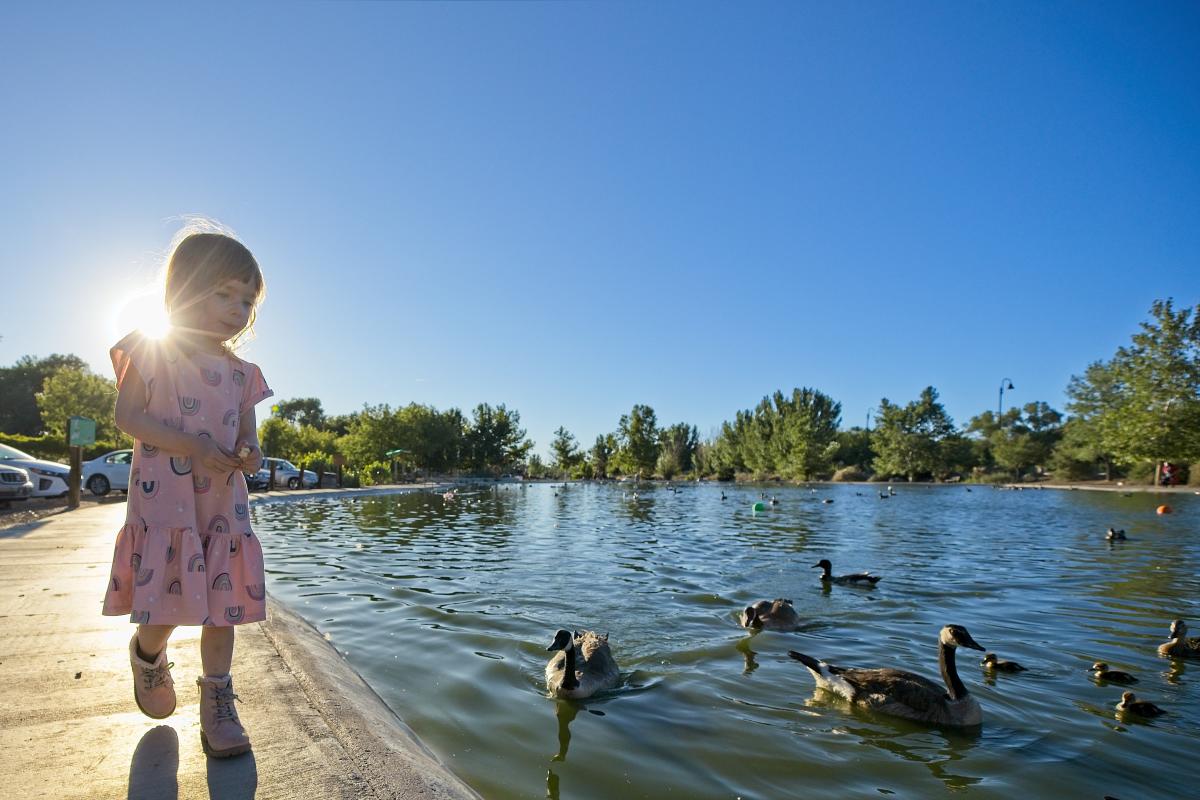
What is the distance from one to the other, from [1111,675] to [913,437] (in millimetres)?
92599

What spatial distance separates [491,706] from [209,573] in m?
2.96

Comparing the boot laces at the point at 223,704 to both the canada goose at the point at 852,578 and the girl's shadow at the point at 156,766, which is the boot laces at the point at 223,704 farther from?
the canada goose at the point at 852,578

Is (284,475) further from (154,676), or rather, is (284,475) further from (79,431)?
(154,676)

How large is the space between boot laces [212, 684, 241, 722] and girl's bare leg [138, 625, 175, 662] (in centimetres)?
30

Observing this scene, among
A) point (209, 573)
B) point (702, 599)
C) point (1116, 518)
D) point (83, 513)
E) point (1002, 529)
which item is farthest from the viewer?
point (1116, 518)

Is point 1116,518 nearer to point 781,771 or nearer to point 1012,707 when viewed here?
point 1012,707

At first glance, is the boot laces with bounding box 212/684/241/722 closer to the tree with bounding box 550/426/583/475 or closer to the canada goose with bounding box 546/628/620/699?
the canada goose with bounding box 546/628/620/699

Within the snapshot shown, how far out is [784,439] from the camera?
96875 mm

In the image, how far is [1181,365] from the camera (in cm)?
4691

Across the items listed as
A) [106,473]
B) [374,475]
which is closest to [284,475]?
[374,475]

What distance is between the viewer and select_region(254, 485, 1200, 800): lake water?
404 centimetres

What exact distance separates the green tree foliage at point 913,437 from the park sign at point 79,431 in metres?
93.2

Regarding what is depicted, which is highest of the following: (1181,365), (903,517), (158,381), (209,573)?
(1181,365)

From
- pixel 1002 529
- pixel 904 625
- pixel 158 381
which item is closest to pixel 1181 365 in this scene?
pixel 1002 529
